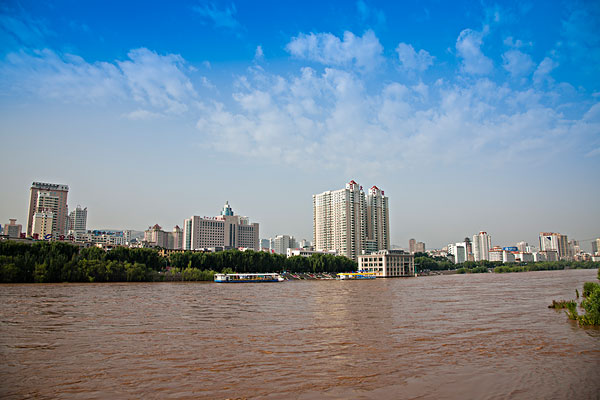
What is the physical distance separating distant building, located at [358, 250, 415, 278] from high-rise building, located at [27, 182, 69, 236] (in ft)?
339

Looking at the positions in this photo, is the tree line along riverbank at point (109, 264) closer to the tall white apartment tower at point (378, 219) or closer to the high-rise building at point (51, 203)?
the tall white apartment tower at point (378, 219)

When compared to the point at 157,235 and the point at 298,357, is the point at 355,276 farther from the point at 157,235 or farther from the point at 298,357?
the point at 157,235

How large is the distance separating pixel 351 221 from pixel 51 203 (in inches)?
4091

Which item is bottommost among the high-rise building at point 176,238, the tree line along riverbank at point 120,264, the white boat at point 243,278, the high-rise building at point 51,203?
the white boat at point 243,278

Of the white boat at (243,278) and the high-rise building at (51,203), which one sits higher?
the high-rise building at (51,203)

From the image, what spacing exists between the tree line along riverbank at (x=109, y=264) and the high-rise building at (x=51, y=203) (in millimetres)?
91203

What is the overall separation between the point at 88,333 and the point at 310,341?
27.8 feet

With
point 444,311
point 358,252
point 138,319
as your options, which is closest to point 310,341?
point 138,319

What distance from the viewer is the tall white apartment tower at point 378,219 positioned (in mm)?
132863

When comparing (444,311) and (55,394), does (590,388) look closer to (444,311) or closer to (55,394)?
(55,394)

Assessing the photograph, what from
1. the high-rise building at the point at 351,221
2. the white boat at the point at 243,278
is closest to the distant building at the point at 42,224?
the high-rise building at the point at 351,221

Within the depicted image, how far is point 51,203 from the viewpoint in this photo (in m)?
146

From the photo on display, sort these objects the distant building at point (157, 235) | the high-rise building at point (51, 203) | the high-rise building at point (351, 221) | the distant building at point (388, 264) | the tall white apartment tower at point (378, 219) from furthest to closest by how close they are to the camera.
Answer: the distant building at point (157, 235) < the high-rise building at point (51, 203) < the tall white apartment tower at point (378, 219) < the high-rise building at point (351, 221) < the distant building at point (388, 264)

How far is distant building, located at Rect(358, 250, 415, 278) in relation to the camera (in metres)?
102
